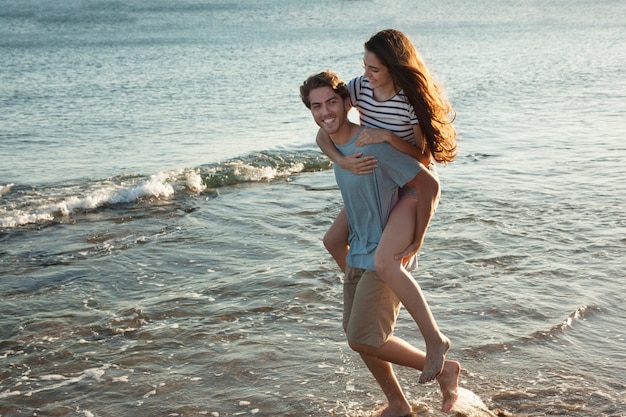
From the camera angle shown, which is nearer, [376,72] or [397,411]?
[376,72]

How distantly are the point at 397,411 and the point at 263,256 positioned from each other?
141 inches

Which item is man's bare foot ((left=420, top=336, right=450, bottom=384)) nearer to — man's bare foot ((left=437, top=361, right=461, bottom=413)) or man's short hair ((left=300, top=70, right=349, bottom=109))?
man's bare foot ((left=437, top=361, right=461, bottom=413))

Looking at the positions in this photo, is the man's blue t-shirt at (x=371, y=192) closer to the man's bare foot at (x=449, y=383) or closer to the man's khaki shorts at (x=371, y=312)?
the man's khaki shorts at (x=371, y=312)

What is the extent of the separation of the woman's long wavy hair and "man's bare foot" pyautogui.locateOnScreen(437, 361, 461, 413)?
1205 millimetres

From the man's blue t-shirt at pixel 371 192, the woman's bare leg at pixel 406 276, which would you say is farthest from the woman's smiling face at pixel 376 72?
the woman's bare leg at pixel 406 276

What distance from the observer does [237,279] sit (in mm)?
7469

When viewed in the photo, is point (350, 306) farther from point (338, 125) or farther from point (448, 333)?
point (448, 333)

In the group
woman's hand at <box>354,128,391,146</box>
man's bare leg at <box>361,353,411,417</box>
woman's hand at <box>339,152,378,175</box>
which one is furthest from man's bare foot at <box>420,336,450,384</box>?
woman's hand at <box>354,128,391,146</box>

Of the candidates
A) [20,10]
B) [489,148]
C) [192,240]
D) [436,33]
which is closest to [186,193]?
[192,240]

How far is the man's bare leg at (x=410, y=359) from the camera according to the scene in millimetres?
4426

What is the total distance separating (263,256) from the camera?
816cm

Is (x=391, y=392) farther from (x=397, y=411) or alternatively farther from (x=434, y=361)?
(x=434, y=361)

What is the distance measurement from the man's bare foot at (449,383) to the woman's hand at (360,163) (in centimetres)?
119

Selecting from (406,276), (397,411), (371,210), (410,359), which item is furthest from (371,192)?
(397,411)
